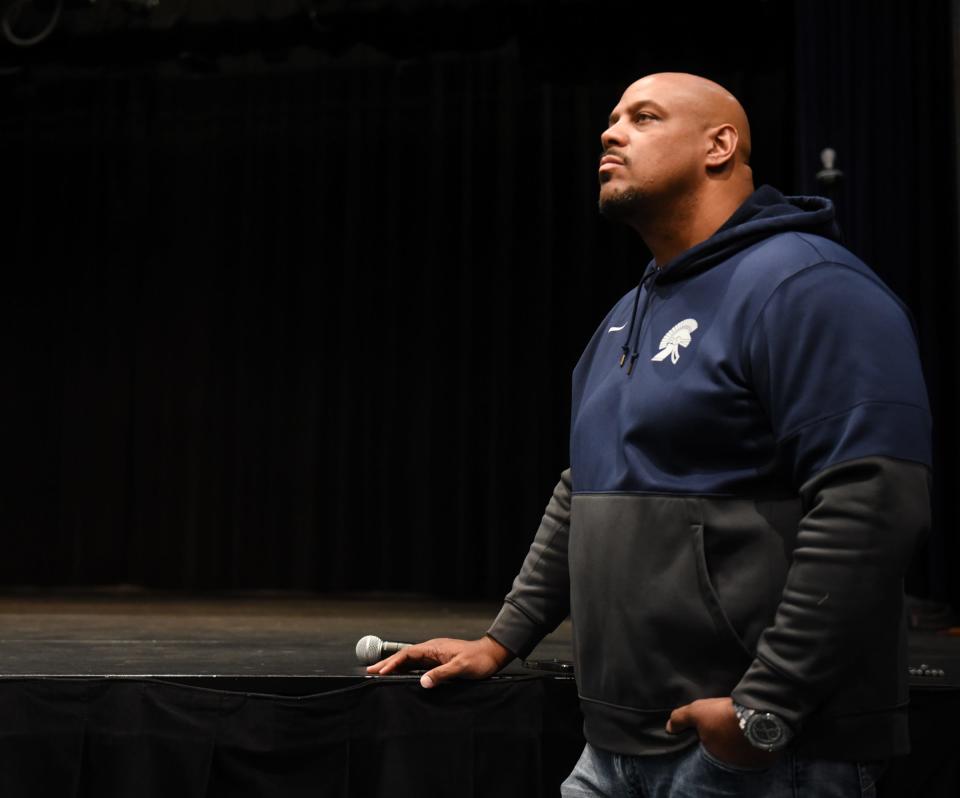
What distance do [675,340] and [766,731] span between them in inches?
16.5

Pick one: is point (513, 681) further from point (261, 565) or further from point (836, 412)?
point (261, 565)

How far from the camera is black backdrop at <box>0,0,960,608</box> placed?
5219mm

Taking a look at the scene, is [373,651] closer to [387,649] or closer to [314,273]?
[387,649]

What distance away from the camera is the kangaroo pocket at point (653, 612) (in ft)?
3.63

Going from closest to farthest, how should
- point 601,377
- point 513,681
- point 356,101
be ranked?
point 601,377, point 513,681, point 356,101

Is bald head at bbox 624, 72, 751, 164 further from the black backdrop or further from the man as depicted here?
the black backdrop

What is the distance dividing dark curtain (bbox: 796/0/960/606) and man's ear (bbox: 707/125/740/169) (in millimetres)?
3002

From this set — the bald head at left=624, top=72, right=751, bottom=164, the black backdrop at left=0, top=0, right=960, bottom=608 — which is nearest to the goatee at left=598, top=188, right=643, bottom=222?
the bald head at left=624, top=72, right=751, bottom=164

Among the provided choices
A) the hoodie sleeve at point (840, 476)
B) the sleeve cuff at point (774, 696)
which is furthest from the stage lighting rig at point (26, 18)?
the sleeve cuff at point (774, 696)

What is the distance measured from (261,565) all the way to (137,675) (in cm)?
394

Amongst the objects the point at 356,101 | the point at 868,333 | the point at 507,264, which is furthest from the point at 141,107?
the point at 868,333

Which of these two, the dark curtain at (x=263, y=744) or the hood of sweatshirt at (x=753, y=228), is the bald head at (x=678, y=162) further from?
the dark curtain at (x=263, y=744)

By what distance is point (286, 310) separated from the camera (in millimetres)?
5629

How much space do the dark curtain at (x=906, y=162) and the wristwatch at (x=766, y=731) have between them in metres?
3.17
